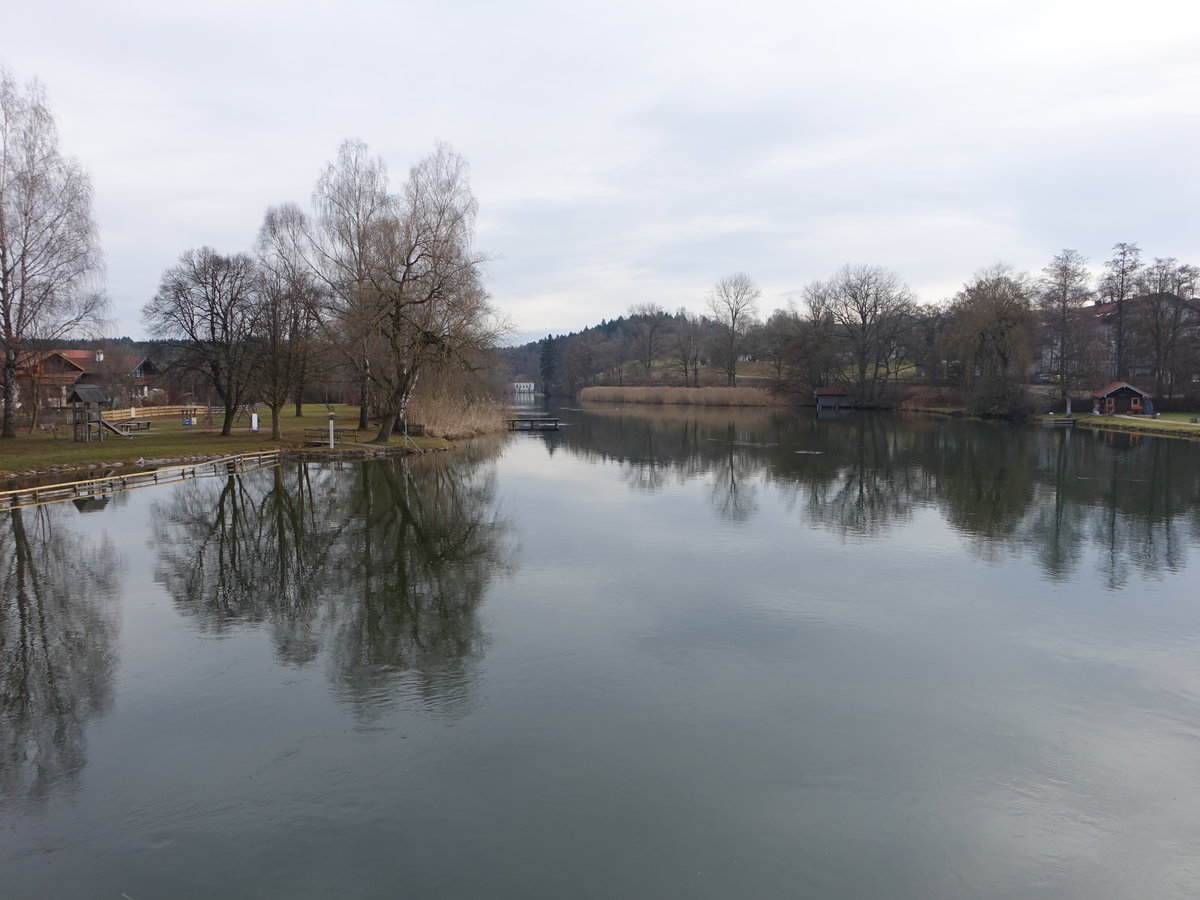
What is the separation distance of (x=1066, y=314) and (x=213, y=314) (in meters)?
52.9

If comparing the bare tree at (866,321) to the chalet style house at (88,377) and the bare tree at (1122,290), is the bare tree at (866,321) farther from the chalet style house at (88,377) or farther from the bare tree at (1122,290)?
the chalet style house at (88,377)

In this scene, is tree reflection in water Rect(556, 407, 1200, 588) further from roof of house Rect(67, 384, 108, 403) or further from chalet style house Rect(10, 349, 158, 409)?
chalet style house Rect(10, 349, 158, 409)

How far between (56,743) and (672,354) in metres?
91.6

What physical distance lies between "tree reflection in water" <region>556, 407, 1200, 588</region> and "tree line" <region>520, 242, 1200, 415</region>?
9.46m

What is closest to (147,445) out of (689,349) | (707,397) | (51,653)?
(51,653)

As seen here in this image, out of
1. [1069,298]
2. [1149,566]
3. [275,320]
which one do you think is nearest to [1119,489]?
[1149,566]

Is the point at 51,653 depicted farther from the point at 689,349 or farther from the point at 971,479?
the point at 689,349

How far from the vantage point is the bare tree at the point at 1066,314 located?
52.3 m

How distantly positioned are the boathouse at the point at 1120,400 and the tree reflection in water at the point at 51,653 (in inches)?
2095

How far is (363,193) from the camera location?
106 ft

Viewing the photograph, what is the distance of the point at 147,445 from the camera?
2714 centimetres

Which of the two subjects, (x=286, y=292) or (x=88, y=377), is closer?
(x=286, y=292)

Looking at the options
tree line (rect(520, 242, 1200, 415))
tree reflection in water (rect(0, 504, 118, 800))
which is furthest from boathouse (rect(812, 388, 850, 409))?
tree reflection in water (rect(0, 504, 118, 800))

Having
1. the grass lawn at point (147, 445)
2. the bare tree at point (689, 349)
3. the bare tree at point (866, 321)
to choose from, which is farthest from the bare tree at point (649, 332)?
the grass lawn at point (147, 445)
